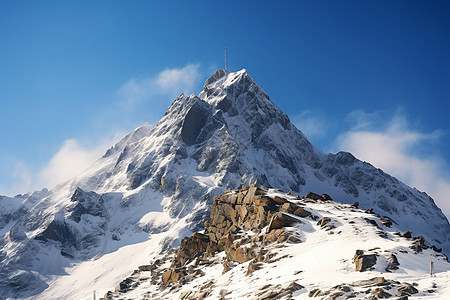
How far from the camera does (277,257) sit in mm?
56625

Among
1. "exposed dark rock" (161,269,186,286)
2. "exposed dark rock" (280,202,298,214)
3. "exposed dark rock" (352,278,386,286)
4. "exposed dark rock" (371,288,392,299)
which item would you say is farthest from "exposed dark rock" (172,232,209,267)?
"exposed dark rock" (371,288,392,299)

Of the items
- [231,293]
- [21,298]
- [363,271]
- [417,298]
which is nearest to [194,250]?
[231,293]

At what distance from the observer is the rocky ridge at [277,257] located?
128ft

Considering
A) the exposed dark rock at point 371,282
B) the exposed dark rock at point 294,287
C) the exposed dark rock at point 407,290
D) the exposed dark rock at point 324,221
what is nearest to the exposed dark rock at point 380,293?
the exposed dark rock at point 407,290

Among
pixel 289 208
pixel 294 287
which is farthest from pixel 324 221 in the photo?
pixel 294 287

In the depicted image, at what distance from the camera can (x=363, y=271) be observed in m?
41.8

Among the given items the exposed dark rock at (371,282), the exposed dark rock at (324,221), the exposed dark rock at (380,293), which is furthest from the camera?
the exposed dark rock at (324,221)

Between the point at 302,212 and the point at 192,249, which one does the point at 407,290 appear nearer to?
the point at 302,212

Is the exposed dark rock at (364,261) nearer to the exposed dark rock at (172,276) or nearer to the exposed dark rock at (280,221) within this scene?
the exposed dark rock at (280,221)

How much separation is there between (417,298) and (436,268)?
12.1 metres

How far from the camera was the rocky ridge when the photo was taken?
38906mm

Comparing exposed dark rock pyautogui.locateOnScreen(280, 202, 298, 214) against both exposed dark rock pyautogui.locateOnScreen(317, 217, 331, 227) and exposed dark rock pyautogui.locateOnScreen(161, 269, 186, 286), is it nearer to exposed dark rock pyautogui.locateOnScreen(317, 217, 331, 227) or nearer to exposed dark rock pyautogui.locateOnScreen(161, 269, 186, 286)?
exposed dark rock pyautogui.locateOnScreen(317, 217, 331, 227)

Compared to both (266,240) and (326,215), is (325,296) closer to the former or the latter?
(266,240)

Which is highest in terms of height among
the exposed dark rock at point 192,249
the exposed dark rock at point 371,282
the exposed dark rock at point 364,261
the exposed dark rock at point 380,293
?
the exposed dark rock at point 192,249
